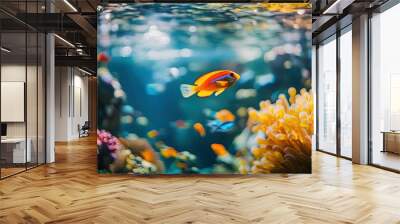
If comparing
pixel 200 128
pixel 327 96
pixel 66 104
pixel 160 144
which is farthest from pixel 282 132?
pixel 66 104

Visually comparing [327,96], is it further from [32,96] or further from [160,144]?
[32,96]

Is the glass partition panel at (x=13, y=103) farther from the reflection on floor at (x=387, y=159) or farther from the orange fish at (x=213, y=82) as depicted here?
the reflection on floor at (x=387, y=159)

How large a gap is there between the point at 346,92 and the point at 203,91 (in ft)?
13.9

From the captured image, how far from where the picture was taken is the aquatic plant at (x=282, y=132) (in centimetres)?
637

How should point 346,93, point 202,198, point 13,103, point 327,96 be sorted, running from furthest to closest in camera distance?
point 327,96 < point 346,93 < point 13,103 < point 202,198

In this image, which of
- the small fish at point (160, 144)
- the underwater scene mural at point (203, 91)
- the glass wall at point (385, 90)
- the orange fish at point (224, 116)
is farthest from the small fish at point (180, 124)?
the glass wall at point (385, 90)

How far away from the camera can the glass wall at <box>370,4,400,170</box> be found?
6.95 m

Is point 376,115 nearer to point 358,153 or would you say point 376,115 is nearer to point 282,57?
point 358,153

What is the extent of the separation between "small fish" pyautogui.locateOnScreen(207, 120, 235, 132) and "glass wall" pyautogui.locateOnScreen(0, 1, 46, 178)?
3.45 m

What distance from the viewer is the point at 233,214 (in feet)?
13.1

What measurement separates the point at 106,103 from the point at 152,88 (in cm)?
83

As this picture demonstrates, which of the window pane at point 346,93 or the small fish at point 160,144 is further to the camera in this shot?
the window pane at point 346,93

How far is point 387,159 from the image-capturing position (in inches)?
291

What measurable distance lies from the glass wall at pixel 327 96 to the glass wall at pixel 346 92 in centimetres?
49
